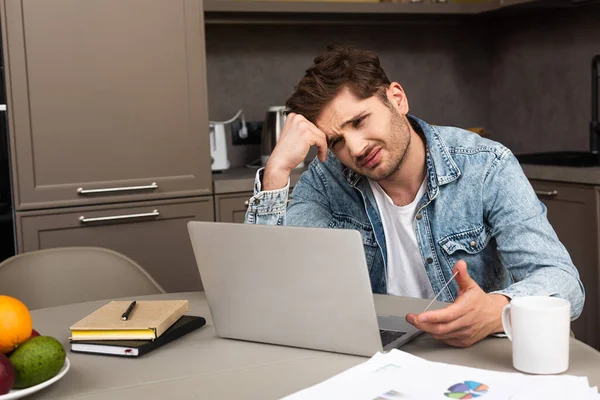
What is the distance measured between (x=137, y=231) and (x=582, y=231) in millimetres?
1695

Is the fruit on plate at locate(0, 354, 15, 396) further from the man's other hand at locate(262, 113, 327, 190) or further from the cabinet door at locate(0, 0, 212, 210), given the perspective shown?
the cabinet door at locate(0, 0, 212, 210)

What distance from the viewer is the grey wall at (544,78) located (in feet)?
11.5

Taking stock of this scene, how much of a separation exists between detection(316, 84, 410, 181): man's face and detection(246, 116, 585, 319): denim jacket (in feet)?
0.31

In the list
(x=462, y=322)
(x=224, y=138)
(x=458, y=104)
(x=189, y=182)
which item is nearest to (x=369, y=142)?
(x=462, y=322)

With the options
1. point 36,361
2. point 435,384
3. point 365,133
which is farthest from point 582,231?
point 36,361

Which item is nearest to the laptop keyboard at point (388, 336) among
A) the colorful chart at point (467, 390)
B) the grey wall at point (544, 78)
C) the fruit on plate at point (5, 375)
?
the colorful chart at point (467, 390)

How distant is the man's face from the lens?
1696 millimetres

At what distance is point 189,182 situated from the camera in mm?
3039

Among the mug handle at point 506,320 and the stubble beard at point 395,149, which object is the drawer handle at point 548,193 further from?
the mug handle at point 506,320

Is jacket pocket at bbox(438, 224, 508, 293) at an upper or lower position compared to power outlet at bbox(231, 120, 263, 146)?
lower

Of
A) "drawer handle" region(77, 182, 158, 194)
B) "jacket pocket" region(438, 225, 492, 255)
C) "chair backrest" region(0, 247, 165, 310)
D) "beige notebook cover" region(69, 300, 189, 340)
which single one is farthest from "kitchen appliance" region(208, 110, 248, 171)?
"beige notebook cover" region(69, 300, 189, 340)

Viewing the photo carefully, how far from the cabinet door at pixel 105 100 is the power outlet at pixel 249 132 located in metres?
0.54

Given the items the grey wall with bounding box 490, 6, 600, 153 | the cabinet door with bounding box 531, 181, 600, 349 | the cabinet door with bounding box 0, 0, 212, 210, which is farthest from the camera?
the grey wall with bounding box 490, 6, 600, 153

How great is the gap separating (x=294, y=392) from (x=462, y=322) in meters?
0.30
